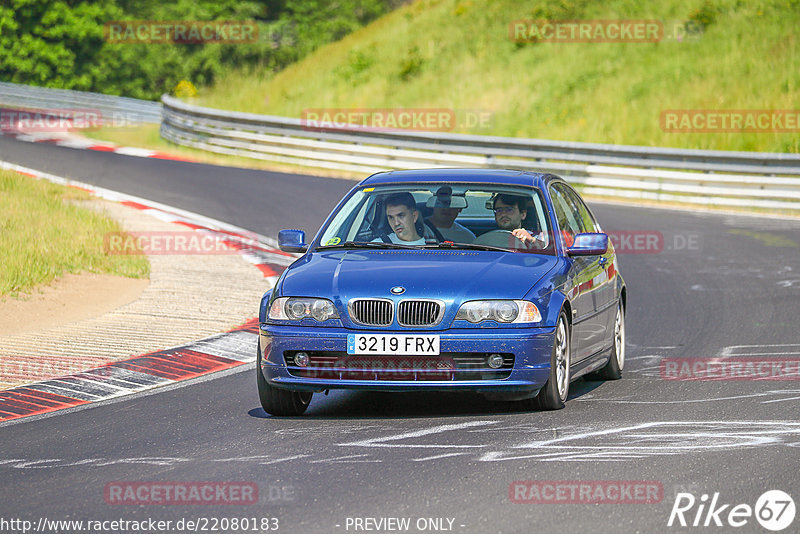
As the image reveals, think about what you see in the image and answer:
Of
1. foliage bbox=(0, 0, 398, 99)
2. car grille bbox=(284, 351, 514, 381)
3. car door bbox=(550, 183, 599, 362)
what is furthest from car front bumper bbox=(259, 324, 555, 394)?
foliage bbox=(0, 0, 398, 99)

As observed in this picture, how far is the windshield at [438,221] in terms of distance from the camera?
905cm

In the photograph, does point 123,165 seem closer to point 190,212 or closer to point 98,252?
point 190,212

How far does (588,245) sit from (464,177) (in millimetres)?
1035

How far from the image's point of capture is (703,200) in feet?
81.0

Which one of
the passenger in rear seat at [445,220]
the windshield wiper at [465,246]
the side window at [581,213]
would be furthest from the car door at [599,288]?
the passenger in rear seat at [445,220]

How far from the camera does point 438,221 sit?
9.25 meters

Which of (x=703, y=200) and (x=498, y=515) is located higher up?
(x=498, y=515)

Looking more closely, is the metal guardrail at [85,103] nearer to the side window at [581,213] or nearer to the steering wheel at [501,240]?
the side window at [581,213]

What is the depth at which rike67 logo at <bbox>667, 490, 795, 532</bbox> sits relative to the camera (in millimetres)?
5633

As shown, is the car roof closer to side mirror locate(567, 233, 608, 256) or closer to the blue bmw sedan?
the blue bmw sedan

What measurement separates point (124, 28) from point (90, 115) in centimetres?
2317

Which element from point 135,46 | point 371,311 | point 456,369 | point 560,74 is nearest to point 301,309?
point 371,311

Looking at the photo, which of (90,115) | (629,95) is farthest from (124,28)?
(629,95)

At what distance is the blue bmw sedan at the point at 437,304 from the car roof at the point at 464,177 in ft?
0.09
